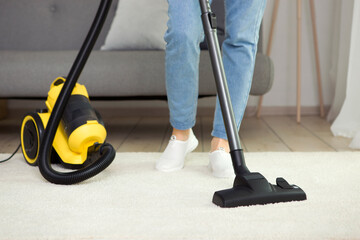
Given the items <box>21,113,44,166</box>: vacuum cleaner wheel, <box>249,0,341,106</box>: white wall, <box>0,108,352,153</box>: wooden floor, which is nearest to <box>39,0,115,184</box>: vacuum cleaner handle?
<box>21,113,44,166</box>: vacuum cleaner wheel

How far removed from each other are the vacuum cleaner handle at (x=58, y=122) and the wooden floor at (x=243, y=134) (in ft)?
2.03

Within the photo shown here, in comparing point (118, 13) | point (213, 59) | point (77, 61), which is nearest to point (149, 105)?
point (118, 13)

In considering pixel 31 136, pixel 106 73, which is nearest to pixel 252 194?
pixel 31 136

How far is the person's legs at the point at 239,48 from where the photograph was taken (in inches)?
52.2

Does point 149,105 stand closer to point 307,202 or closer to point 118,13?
point 118,13

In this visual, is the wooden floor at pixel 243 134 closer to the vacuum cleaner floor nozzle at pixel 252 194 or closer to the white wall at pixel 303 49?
the white wall at pixel 303 49

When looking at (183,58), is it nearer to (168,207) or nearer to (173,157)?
(173,157)

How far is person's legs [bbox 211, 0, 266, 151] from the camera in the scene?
4.35ft

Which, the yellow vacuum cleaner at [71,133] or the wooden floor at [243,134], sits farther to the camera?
the wooden floor at [243,134]

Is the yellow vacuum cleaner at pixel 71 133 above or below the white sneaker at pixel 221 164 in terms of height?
above

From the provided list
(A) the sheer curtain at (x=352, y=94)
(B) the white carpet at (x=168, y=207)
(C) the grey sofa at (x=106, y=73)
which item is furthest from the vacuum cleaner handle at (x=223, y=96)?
(A) the sheer curtain at (x=352, y=94)

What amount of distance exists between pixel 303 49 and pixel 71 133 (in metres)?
2.02

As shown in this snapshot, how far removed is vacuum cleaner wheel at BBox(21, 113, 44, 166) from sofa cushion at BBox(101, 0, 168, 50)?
3.07ft

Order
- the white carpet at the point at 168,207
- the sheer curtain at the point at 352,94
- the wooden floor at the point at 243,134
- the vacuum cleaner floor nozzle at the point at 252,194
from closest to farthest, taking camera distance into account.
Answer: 1. the white carpet at the point at 168,207
2. the vacuum cleaner floor nozzle at the point at 252,194
3. the wooden floor at the point at 243,134
4. the sheer curtain at the point at 352,94
